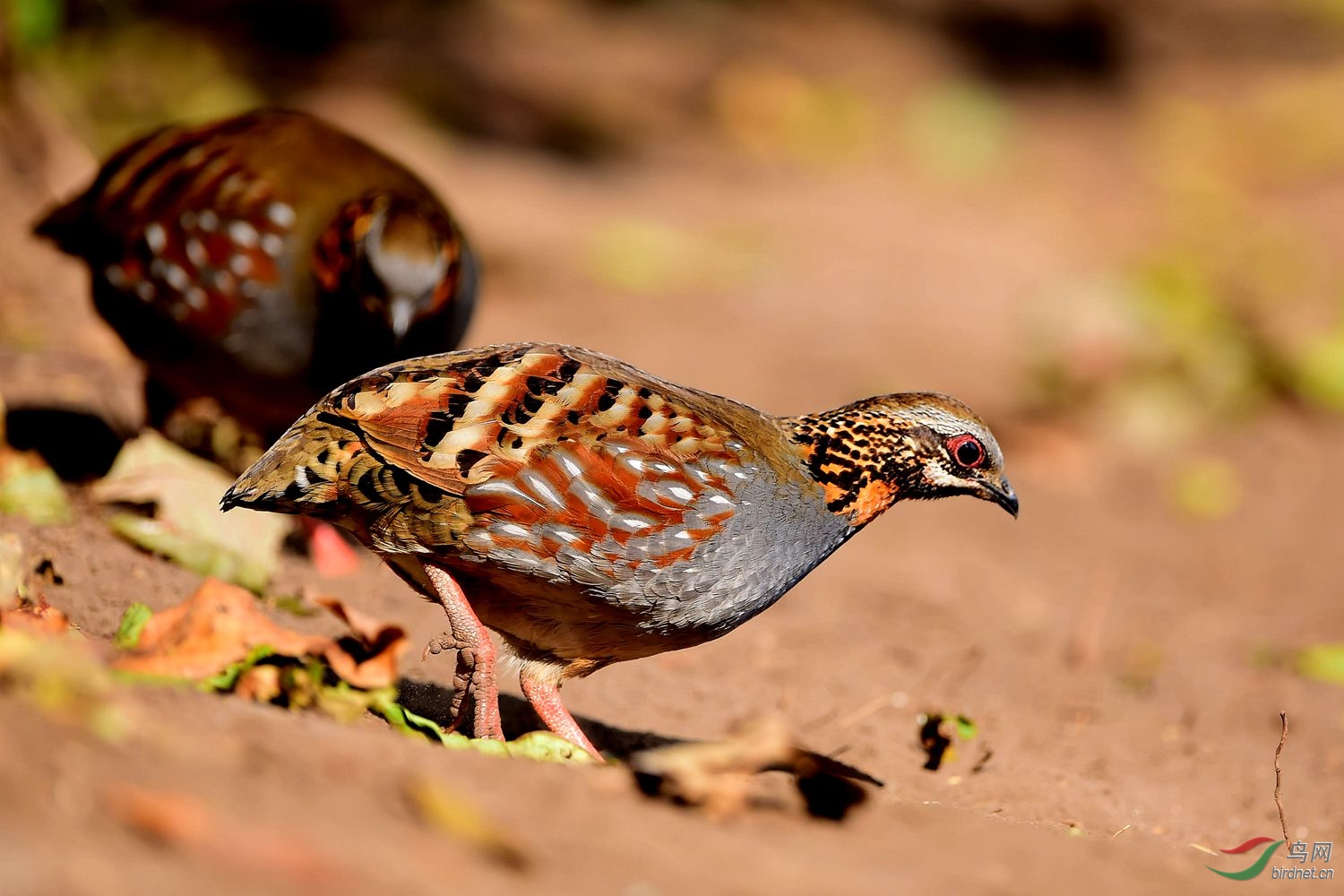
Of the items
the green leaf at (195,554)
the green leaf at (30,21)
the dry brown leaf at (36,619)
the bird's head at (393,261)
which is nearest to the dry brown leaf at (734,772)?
the dry brown leaf at (36,619)

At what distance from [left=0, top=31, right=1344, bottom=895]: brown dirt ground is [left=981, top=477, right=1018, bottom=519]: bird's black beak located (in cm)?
84

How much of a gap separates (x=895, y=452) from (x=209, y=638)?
6.35ft

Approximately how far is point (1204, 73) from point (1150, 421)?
7.52 meters

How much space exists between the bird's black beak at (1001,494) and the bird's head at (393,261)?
6.96ft

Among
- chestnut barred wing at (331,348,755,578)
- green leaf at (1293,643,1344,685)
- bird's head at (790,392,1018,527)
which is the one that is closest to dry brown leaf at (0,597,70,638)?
chestnut barred wing at (331,348,755,578)

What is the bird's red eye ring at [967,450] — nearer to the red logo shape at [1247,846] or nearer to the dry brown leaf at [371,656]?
the red logo shape at [1247,846]

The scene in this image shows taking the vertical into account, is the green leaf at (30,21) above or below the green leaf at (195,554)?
above

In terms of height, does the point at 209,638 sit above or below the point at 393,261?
below

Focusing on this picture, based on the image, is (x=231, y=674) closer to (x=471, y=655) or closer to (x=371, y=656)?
(x=371, y=656)

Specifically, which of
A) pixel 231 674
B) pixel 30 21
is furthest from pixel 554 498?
pixel 30 21

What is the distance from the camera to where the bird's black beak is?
4434 mm

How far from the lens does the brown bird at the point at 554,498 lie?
3836 millimetres

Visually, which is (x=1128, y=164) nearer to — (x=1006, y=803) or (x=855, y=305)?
(x=855, y=305)

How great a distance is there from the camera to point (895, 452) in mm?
4277
